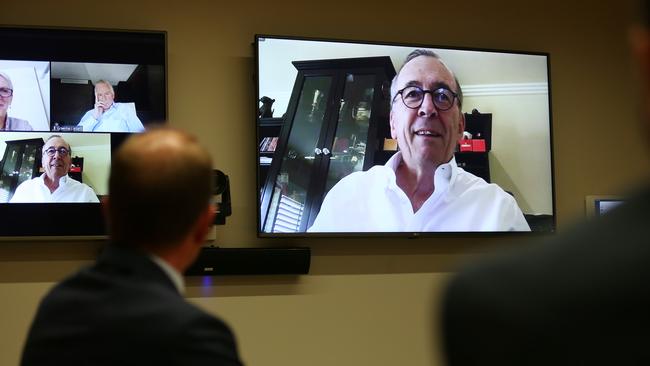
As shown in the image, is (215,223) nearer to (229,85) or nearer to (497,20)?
(229,85)

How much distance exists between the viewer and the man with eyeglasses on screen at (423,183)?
320 cm

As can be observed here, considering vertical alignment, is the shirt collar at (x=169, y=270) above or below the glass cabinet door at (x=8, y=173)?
below

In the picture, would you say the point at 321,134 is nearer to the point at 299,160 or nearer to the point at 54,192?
the point at 299,160

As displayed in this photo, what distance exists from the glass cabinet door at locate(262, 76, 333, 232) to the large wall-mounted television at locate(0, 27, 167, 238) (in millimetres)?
601

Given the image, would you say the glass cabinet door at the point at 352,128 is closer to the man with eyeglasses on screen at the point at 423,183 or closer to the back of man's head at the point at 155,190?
the man with eyeglasses on screen at the point at 423,183

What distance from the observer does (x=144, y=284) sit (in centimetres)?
114

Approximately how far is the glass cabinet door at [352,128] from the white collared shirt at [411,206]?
0.17 ft

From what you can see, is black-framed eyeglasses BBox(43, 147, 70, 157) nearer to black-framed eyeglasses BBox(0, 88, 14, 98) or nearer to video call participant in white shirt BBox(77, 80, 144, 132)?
video call participant in white shirt BBox(77, 80, 144, 132)

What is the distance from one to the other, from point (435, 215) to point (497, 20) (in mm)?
1138

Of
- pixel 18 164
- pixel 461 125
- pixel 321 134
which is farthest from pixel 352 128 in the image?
pixel 18 164

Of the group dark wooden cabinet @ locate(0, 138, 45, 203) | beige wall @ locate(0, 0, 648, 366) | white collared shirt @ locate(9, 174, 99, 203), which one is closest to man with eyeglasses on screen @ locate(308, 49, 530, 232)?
beige wall @ locate(0, 0, 648, 366)

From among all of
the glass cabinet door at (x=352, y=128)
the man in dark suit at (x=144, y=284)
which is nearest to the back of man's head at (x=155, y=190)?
the man in dark suit at (x=144, y=284)

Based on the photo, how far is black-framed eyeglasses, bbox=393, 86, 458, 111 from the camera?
130 inches

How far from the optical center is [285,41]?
3.17 meters
